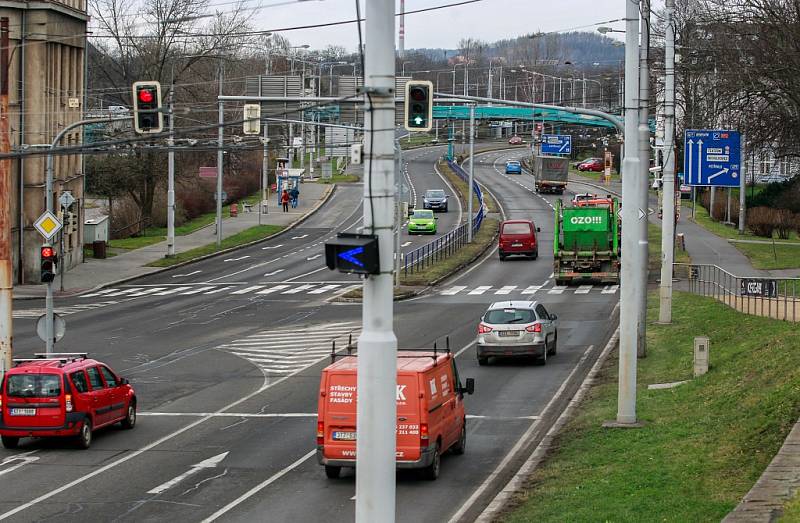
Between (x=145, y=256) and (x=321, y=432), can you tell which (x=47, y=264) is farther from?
(x=145, y=256)

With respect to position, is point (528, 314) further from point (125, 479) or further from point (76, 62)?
point (76, 62)

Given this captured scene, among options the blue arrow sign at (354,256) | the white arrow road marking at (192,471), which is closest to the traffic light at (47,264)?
the white arrow road marking at (192,471)

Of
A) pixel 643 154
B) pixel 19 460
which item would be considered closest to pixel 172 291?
pixel 643 154

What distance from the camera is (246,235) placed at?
75562mm

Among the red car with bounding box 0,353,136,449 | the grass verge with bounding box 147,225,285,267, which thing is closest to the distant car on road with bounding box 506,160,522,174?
the grass verge with bounding box 147,225,285,267

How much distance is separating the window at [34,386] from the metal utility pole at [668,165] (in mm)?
17969

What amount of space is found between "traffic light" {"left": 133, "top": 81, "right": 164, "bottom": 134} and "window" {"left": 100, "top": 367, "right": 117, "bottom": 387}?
4898mm

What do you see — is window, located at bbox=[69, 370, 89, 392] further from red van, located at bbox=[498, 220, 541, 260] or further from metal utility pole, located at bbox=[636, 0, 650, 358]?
red van, located at bbox=[498, 220, 541, 260]

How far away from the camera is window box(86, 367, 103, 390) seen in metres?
23.1

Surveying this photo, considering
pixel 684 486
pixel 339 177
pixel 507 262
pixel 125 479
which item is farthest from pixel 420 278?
pixel 339 177

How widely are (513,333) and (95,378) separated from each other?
11.9m

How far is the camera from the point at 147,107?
71.9 ft

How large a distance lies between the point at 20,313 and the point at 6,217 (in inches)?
715

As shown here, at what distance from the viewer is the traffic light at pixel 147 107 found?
70.6ft
